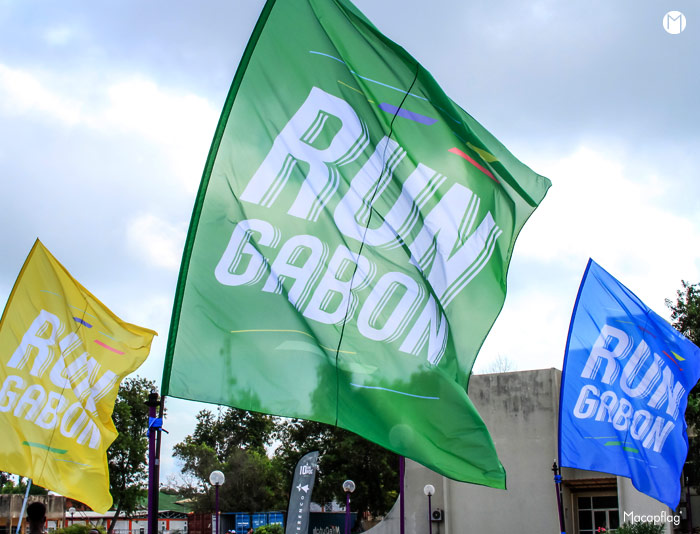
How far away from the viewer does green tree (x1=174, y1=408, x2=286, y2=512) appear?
2217 inches

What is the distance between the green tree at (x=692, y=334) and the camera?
27794 millimetres

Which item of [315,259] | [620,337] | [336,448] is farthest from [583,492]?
[315,259]

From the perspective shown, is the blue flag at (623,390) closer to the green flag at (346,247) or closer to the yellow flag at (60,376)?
the green flag at (346,247)

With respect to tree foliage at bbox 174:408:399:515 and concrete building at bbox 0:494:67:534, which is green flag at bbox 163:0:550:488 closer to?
tree foliage at bbox 174:408:399:515

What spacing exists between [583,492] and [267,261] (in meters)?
24.4

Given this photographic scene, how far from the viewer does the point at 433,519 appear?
28.6m

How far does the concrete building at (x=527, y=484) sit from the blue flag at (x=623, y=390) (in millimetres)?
11645

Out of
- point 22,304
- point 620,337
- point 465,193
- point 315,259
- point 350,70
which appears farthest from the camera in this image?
point 620,337

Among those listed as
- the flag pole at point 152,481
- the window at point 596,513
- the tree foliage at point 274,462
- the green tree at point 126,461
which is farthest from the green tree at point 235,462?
the flag pole at point 152,481

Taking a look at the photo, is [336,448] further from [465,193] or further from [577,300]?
[465,193]

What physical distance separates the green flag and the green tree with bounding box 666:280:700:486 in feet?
76.4

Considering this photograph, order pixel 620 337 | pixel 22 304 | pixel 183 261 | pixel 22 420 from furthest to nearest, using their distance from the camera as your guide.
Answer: pixel 620 337
pixel 22 304
pixel 22 420
pixel 183 261

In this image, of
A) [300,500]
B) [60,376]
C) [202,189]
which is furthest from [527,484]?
[202,189]

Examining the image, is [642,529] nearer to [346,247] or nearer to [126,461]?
[346,247]
